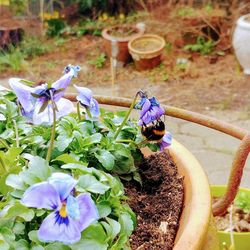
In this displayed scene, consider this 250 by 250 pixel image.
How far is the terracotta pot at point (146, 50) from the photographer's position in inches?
157

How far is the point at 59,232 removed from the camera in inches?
29.1

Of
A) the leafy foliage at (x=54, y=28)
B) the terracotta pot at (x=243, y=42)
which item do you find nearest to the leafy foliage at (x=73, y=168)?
the terracotta pot at (x=243, y=42)

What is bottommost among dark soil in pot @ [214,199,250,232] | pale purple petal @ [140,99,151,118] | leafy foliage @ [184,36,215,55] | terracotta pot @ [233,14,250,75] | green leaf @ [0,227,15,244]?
leafy foliage @ [184,36,215,55]

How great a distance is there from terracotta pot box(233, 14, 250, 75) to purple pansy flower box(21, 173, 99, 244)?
10.6ft

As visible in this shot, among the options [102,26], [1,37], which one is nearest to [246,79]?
[102,26]

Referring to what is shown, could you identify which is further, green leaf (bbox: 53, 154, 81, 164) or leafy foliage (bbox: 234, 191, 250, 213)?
leafy foliage (bbox: 234, 191, 250, 213)

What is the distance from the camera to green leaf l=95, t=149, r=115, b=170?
3.17 feet

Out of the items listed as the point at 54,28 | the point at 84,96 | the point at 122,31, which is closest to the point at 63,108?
the point at 84,96

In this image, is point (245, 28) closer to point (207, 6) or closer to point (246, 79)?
point (246, 79)

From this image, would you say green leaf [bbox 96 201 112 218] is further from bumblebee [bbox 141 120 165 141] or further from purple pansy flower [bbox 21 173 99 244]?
bumblebee [bbox 141 120 165 141]

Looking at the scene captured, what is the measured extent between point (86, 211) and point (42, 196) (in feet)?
0.19

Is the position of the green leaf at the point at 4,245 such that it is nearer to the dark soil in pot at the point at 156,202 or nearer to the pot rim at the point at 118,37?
the dark soil in pot at the point at 156,202

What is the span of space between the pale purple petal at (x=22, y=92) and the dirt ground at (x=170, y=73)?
8.33 feet

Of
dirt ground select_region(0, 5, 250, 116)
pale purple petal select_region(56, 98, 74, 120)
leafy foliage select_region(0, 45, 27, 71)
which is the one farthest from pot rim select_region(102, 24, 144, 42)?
pale purple petal select_region(56, 98, 74, 120)
